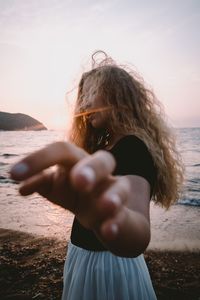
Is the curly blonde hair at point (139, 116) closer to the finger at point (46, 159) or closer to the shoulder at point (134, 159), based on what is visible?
the shoulder at point (134, 159)

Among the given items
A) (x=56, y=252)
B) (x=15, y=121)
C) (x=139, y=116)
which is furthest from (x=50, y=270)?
(x=15, y=121)

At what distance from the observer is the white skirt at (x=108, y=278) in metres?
1.83

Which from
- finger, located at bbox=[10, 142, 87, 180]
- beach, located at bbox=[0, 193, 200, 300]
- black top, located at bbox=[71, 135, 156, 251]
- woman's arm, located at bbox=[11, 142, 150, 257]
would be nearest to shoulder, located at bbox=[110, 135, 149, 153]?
black top, located at bbox=[71, 135, 156, 251]

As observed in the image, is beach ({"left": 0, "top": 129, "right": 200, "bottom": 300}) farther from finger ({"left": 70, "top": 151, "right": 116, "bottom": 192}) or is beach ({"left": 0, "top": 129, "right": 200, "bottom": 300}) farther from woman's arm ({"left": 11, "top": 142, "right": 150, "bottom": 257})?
finger ({"left": 70, "top": 151, "right": 116, "bottom": 192})

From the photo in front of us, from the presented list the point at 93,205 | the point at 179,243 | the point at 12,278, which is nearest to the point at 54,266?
the point at 12,278

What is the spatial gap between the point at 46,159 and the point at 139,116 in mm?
1551

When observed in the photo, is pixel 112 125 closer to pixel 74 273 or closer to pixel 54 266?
pixel 74 273

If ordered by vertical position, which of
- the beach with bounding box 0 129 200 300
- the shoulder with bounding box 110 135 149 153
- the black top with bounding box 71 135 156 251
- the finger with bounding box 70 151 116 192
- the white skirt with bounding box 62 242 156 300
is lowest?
the beach with bounding box 0 129 200 300

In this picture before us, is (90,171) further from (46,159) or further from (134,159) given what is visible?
(134,159)

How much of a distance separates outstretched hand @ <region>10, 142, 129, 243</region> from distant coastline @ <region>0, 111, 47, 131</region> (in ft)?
457

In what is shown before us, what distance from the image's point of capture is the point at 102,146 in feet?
8.25

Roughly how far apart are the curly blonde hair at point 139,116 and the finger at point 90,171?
108cm

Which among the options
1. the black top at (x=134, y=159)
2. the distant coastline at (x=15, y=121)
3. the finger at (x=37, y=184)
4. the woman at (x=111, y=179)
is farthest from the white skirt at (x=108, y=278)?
the distant coastline at (x=15, y=121)

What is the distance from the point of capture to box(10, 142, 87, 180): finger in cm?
61
